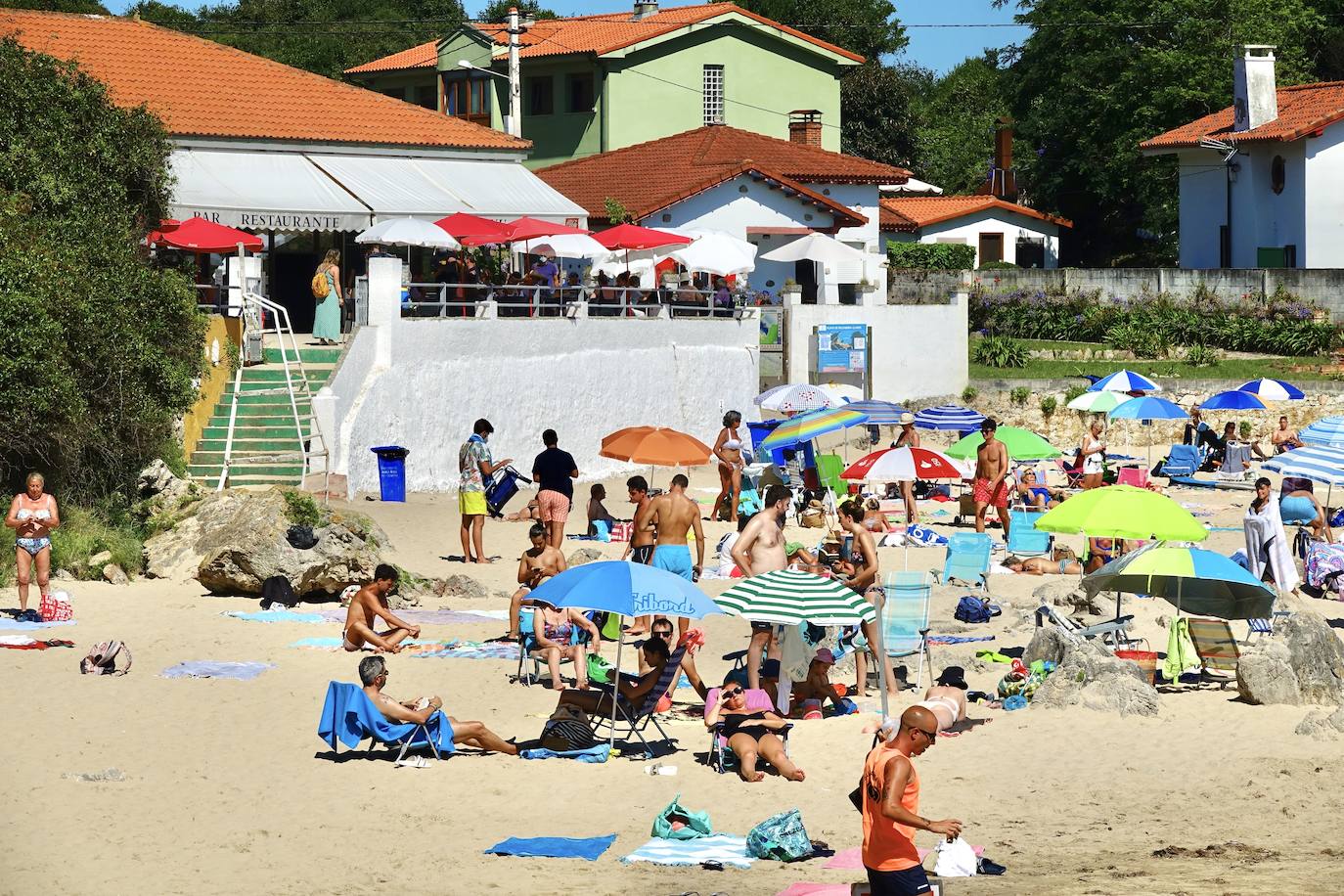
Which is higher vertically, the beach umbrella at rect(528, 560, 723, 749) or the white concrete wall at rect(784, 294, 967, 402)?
the white concrete wall at rect(784, 294, 967, 402)

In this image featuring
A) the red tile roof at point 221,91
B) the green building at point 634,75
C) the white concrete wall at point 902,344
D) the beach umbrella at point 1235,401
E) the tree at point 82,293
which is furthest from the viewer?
the green building at point 634,75

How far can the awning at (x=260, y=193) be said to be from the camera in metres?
28.2

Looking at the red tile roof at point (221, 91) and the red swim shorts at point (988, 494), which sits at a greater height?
the red tile roof at point (221, 91)

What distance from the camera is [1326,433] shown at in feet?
72.5

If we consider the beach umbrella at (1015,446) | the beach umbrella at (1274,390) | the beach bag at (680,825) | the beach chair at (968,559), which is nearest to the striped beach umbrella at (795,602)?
the beach bag at (680,825)

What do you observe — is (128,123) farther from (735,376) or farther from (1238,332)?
(1238,332)

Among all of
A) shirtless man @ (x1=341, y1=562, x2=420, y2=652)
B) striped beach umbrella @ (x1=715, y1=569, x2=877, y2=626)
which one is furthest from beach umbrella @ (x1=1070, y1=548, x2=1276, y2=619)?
shirtless man @ (x1=341, y1=562, x2=420, y2=652)

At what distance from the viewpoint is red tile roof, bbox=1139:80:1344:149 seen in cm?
4481

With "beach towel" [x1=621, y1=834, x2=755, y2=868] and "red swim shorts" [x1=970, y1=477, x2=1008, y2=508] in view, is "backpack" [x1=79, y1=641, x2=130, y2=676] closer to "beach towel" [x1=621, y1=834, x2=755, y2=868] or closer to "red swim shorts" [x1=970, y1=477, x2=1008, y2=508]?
"beach towel" [x1=621, y1=834, x2=755, y2=868]

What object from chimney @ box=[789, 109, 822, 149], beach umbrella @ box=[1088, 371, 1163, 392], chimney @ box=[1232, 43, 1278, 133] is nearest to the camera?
beach umbrella @ box=[1088, 371, 1163, 392]

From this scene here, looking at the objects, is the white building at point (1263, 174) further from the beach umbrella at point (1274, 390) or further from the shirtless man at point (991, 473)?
the shirtless man at point (991, 473)

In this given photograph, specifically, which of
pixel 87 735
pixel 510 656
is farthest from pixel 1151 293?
pixel 87 735

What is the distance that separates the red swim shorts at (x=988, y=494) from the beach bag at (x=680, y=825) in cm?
1251

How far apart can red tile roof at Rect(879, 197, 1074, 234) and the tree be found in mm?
30283
